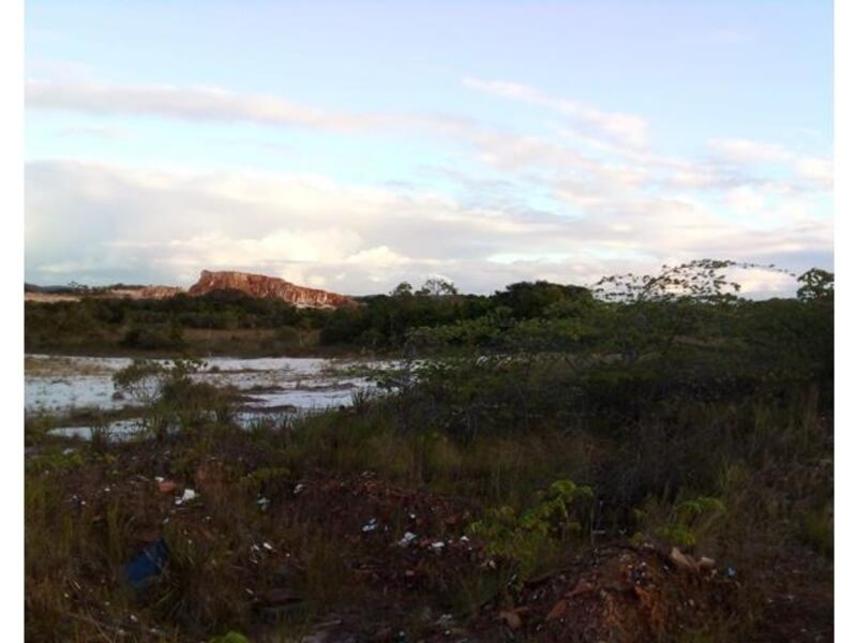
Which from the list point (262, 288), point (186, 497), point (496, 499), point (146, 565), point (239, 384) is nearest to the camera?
point (146, 565)

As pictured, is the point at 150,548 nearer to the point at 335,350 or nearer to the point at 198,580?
the point at 198,580

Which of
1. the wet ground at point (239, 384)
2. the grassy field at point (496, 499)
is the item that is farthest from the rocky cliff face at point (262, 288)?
the grassy field at point (496, 499)

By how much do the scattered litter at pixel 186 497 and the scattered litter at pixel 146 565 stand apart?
3.30 ft

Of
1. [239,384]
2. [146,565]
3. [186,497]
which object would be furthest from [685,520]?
[239,384]

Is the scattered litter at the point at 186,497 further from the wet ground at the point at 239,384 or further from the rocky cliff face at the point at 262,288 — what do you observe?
the rocky cliff face at the point at 262,288

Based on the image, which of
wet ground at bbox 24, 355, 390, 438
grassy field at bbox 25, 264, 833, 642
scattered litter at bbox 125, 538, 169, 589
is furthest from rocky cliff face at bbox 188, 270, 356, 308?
scattered litter at bbox 125, 538, 169, 589

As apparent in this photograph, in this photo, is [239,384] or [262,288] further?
[262,288]

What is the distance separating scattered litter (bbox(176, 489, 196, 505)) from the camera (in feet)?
19.4

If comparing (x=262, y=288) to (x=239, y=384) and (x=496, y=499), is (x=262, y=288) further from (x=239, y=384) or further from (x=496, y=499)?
(x=496, y=499)

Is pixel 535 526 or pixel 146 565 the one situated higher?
pixel 535 526

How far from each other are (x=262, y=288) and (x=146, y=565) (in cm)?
2548

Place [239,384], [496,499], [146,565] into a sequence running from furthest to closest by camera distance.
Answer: [239,384], [496,499], [146,565]

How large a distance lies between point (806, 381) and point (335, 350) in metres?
15.8

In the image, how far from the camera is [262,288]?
29.9 meters
